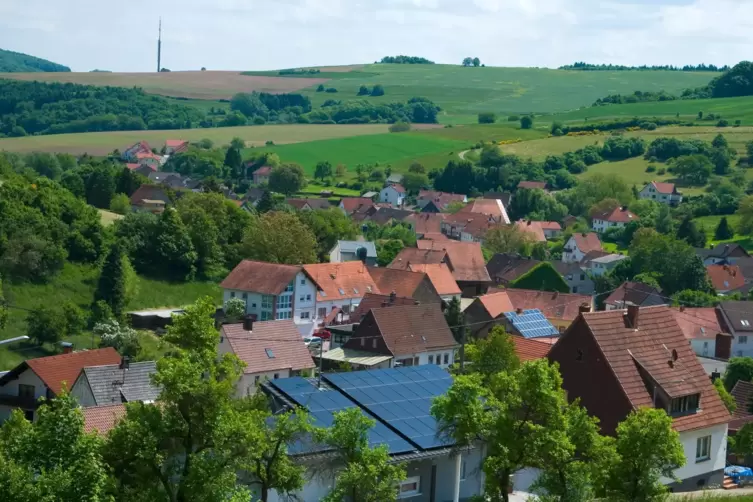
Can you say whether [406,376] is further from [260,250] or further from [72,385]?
[260,250]

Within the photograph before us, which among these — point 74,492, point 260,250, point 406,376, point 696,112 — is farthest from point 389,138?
point 74,492

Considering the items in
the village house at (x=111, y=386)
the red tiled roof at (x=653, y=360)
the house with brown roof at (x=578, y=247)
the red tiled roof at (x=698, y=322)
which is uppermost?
the red tiled roof at (x=653, y=360)

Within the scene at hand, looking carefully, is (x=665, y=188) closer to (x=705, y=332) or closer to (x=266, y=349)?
(x=705, y=332)

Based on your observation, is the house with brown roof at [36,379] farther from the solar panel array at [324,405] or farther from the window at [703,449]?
the window at [703,449]

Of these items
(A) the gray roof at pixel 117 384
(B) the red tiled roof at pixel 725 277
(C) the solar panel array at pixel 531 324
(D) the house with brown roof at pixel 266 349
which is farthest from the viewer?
(B) the red tiled roof at pixel 725 277

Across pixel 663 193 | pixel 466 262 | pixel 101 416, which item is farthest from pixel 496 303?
pixel 663 193

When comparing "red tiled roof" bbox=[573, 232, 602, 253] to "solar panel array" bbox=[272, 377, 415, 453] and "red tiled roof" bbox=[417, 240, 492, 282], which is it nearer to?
"red tiled roof" bbox=[417, 240, 492, 282]

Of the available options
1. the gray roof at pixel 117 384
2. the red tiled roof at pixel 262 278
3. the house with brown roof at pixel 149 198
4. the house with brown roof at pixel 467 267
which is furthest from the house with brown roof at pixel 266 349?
the house with brown roof at pixel 149 198
